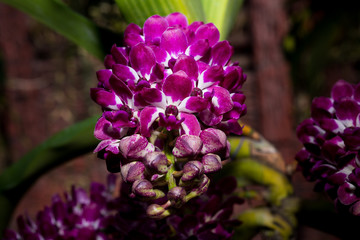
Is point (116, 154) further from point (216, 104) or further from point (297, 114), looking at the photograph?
point (297, 114)

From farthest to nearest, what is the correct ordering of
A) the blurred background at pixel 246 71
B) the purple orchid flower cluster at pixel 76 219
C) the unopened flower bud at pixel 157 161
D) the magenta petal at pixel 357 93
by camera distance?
the blurred background at pixel 246 71 → the purple orchid flower cluster at pixel 76 219 → the magenta petal at pixel 357 93 → the unopened flower bud at pixel 157 161

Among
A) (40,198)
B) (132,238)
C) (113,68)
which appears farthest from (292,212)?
(40,198)

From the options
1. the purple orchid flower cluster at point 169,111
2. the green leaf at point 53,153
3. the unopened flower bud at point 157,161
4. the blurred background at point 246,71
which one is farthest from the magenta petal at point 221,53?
the blurred background at point 246,71

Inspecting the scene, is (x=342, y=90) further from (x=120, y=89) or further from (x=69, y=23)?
(x=69, y=23)

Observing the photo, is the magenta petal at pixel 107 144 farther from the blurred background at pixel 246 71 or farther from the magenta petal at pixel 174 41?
the blurred background at pixel 246 71

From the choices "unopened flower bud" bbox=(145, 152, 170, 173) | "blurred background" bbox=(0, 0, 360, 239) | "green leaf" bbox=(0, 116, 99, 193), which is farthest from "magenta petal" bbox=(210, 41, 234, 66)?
"blurred background" bbox=(0, 0, 360, 239)

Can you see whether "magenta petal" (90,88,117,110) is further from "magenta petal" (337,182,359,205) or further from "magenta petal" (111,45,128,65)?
"magenta petal" (337,182,359,205)

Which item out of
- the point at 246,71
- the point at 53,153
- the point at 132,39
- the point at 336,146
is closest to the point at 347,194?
the point at 336,146
